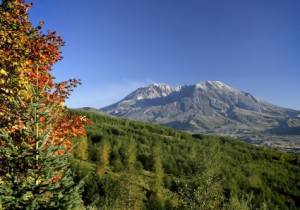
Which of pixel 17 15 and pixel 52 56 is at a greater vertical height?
pixel 17 15

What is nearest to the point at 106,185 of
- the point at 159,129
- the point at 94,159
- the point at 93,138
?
the point at 94,159

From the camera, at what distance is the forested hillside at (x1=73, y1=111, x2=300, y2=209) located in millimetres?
30781

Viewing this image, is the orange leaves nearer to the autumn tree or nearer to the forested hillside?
the autumn tree

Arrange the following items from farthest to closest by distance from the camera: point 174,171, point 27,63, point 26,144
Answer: point 174,171
point 27,63
point 26,144

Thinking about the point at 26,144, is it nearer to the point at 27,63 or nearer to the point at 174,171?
the point at 27,63

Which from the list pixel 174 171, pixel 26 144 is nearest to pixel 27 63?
pixel 26 144

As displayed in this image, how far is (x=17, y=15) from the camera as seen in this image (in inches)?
747

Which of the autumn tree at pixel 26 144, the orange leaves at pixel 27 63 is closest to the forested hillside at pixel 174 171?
the orange leaves at pixel 27 63

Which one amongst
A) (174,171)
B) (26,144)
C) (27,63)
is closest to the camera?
(26,144)

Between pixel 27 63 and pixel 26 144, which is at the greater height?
pixel 27 63

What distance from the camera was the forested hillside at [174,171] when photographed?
30781 mm

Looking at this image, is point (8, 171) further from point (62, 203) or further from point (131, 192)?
point (131, 192)

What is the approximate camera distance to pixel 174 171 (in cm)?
10431

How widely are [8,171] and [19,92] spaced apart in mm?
3357
